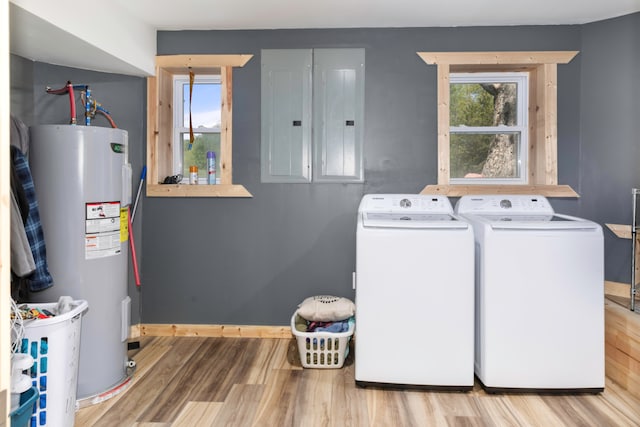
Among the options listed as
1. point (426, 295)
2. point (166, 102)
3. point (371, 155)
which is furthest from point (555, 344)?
point (166, 102)

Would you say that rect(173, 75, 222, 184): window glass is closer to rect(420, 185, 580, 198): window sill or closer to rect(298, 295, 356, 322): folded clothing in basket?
rect(298, 295, 356, 322): folded clothing in basket

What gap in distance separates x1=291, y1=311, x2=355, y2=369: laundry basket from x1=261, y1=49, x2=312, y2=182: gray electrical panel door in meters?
1.10

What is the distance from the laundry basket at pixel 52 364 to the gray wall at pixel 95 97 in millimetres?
1242

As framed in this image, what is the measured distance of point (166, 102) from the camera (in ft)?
10.3

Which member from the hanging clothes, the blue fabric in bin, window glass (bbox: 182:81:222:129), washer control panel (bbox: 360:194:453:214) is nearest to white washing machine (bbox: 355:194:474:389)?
washer control panel (bbox: 360:194:453:214)

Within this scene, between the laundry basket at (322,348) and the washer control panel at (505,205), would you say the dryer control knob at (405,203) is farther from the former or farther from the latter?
the laundry basket at (322,348)

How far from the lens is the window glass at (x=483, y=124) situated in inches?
124

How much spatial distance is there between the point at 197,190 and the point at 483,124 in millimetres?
2206

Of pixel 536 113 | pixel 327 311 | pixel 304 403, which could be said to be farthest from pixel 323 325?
pixel 536 113

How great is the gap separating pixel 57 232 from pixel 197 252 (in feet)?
3.56

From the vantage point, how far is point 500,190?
293cm

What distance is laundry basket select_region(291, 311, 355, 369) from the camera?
8.23ft

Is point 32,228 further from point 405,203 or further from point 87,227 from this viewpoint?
point 405,203

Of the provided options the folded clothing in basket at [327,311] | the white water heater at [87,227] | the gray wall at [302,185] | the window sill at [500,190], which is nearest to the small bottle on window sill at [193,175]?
the gray wall at [302,185]
